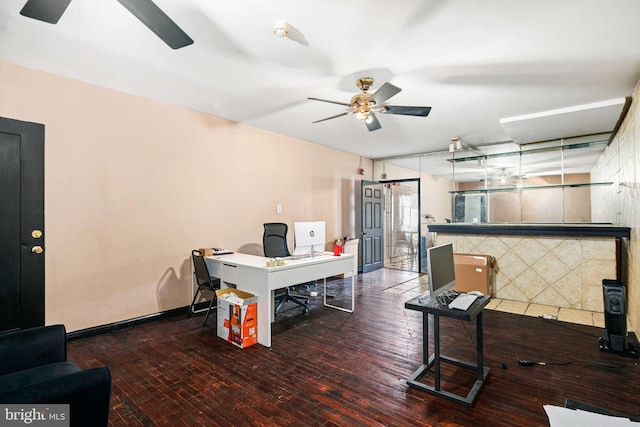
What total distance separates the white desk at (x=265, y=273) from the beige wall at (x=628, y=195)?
3.01 metres

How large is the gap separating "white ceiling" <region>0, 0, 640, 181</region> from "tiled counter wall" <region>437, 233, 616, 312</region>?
5.63ft

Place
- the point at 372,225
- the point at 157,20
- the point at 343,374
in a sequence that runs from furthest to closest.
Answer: the point at 372,225, the point at 343,374, the point at 157,20

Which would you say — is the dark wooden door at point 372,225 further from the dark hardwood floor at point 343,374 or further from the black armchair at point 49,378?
the black armchair at point 49,378

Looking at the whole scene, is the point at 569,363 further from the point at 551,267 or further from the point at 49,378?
the point at 49,378

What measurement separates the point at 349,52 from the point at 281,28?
66 centimetres

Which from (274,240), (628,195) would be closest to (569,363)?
(628,195)

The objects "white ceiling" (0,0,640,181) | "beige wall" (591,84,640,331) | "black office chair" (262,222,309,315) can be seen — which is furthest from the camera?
"black office chair" (262,222,309,315)

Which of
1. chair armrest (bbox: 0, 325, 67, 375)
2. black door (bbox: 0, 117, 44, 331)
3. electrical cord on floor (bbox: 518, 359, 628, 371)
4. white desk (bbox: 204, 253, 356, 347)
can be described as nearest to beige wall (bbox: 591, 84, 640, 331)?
electrical cord on floor (bbox: 518, 359, 628, 371)

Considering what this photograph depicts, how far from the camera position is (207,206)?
412 centimetres

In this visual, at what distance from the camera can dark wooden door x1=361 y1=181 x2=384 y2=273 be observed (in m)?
6.59

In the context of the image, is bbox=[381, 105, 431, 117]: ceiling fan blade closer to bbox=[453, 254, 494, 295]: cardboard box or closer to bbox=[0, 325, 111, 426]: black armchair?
bbox=[453, 254, 494, 295]: cardboard box

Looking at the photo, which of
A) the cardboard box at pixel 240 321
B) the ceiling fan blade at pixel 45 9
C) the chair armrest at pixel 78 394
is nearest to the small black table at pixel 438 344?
the cardboard box at pixel 240 321

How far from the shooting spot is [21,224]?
277cm

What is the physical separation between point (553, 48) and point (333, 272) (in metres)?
2.98
